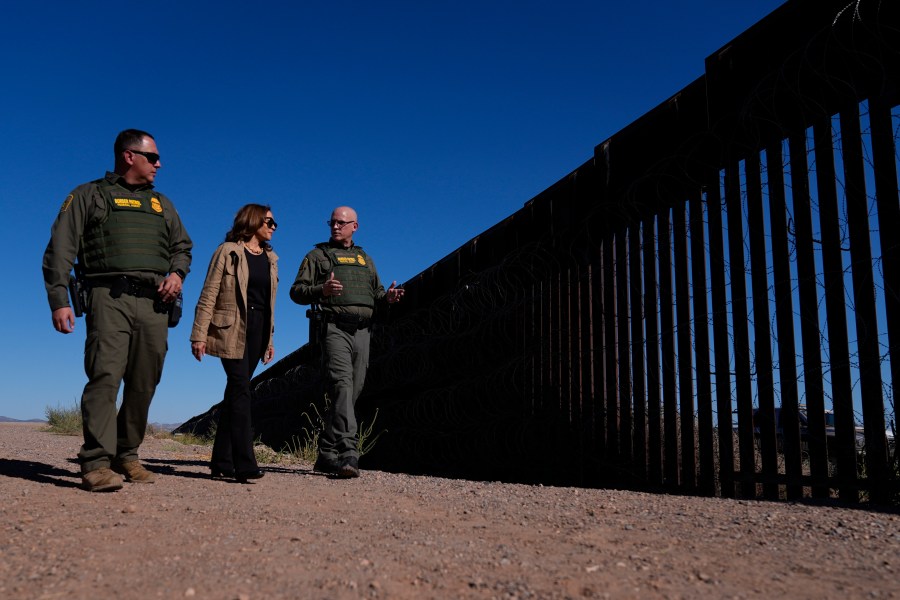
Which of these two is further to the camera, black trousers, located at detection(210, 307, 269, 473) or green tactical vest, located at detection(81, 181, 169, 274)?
black trousers, located at detection(210, 307, 269, 473)

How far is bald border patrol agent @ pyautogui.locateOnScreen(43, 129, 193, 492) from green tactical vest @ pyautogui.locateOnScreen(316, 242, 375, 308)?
4.39ft

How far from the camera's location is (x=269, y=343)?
17.1 feet

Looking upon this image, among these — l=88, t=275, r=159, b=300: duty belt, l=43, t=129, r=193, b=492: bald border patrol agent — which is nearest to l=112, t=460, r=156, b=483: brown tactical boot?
l=43, t=129, r=193, b=492: bald border patrol agent

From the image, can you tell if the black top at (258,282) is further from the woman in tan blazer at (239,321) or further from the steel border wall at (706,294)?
the steel border wall at (706,294)

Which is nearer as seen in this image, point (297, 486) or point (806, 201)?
point (806, 201)

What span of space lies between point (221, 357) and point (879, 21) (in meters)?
4.19

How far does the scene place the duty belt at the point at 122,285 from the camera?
4.26m

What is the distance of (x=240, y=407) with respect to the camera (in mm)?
4879

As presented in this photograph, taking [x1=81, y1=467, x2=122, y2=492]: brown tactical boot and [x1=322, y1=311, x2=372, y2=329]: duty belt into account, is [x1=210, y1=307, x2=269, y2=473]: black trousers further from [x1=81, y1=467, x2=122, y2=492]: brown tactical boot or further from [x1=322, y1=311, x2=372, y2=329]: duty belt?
[x1=81, y1=467, x2=122, y2=492]: brown tactical boot

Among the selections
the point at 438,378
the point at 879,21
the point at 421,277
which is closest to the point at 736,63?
the point at 879,21

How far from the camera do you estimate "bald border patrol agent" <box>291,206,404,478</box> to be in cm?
548

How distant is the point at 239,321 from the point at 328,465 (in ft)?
4.18

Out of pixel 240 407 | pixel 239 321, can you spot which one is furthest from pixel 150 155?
pixel 240 407

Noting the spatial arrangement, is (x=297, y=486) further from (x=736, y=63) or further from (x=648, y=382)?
(x=736, y=63)
